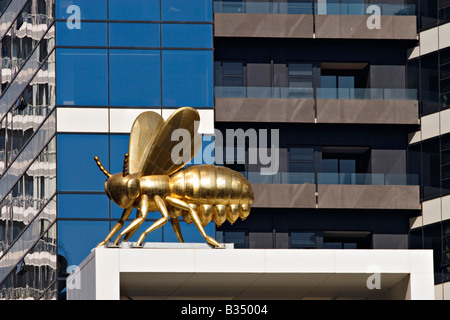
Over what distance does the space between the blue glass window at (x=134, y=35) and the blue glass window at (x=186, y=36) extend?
1.34 feet

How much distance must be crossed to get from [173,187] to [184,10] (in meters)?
17.7

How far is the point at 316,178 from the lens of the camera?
61812 mm

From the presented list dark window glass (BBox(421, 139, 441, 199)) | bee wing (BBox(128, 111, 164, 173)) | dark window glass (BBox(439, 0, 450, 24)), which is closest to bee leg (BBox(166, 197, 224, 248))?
bee wing (BBox(128, 111, 164, 173))

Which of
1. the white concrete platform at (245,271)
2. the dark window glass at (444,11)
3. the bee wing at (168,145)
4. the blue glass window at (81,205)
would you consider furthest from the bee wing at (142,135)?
the dark window glass at (444,11)

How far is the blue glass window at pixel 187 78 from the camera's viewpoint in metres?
58.0

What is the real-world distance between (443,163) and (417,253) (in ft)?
64.1

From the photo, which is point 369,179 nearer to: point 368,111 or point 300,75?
point 368,111

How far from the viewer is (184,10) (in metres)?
58.9

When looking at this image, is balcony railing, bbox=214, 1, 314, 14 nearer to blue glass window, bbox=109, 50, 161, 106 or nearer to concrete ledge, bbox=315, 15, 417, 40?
concrete ledge, bbox=315, 15, 417, 40

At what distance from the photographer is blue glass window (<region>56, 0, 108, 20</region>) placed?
58.2 meters

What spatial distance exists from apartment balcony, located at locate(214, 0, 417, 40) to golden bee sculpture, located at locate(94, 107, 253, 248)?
1920cm
